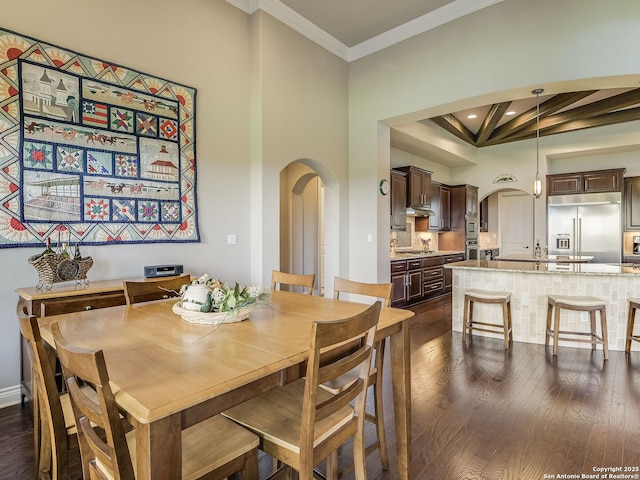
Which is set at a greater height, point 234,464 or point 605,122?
point 605,122

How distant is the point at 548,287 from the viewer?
398 cm

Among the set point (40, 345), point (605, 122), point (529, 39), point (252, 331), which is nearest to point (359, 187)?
point (529, 39)

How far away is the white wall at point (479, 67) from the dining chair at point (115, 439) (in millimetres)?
3918

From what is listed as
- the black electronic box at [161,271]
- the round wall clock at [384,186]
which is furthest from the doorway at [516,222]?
the black electronic box at [161,271]

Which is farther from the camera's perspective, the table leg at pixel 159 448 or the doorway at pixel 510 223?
the doorway at pixel 510 223

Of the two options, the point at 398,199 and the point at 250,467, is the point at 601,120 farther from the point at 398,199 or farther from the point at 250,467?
the point at 250,467

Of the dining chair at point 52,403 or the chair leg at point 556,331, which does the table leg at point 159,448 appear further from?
the chair leg at point 556,331

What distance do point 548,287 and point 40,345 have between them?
452 centimetres

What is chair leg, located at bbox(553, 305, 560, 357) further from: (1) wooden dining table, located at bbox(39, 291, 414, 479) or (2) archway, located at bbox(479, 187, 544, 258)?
(2) archway, located at bbox(479, 187, 544, 258)

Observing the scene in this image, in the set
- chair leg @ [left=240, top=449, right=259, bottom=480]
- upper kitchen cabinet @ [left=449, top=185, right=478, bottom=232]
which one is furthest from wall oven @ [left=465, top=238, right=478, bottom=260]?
chair leg @ [left=240, top=449, right=259, bottom=480]

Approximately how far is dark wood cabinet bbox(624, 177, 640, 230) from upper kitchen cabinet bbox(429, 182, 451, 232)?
3.25 meters

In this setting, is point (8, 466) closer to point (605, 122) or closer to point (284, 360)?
point (284, 360)

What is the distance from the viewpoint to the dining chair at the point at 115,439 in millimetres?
912

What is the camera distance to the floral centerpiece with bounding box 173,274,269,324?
1.59 m
